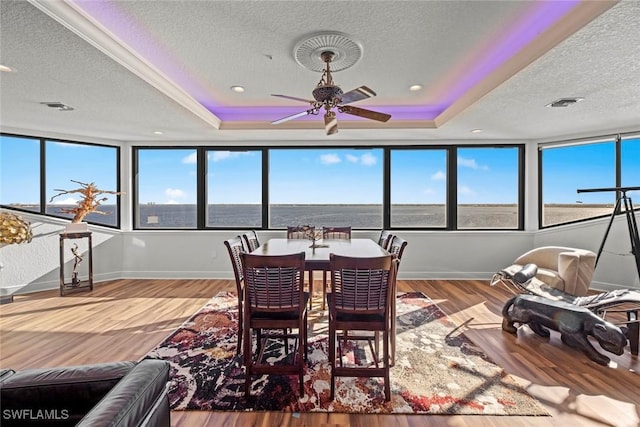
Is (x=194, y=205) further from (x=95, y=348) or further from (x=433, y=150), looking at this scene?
(x=433, y=150)

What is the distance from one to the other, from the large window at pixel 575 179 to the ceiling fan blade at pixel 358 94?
4318mm

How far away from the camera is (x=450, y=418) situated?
1.86 m

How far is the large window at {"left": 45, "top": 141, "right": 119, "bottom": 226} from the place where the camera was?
4.75 m

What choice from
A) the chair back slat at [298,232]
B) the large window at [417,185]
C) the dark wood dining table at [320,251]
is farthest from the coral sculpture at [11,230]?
the large window at [417,185]

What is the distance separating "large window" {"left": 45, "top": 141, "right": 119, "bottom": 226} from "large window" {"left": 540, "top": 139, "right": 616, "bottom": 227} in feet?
23.9

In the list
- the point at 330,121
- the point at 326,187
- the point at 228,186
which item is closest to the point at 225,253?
the point at 228,186

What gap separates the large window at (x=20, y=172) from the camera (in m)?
4.42

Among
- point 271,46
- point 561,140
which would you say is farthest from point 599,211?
point 271,46

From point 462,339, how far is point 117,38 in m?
3.95

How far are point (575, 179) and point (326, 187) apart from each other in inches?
170

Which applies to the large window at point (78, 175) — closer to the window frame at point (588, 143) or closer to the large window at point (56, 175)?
the large window at point (56, 175)

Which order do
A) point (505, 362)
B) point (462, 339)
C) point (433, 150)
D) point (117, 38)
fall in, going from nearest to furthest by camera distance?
1. point (117, 38)
2. point (505, 362)
3. point (462, 339)
4. point (433, 150)

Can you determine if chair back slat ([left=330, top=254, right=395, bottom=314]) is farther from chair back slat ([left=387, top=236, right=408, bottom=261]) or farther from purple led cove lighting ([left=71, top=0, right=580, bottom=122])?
purple led cove lighting ([left=71, top=0, right=580, bottom=122])

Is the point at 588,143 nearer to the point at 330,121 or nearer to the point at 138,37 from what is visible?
the point at 330,121
